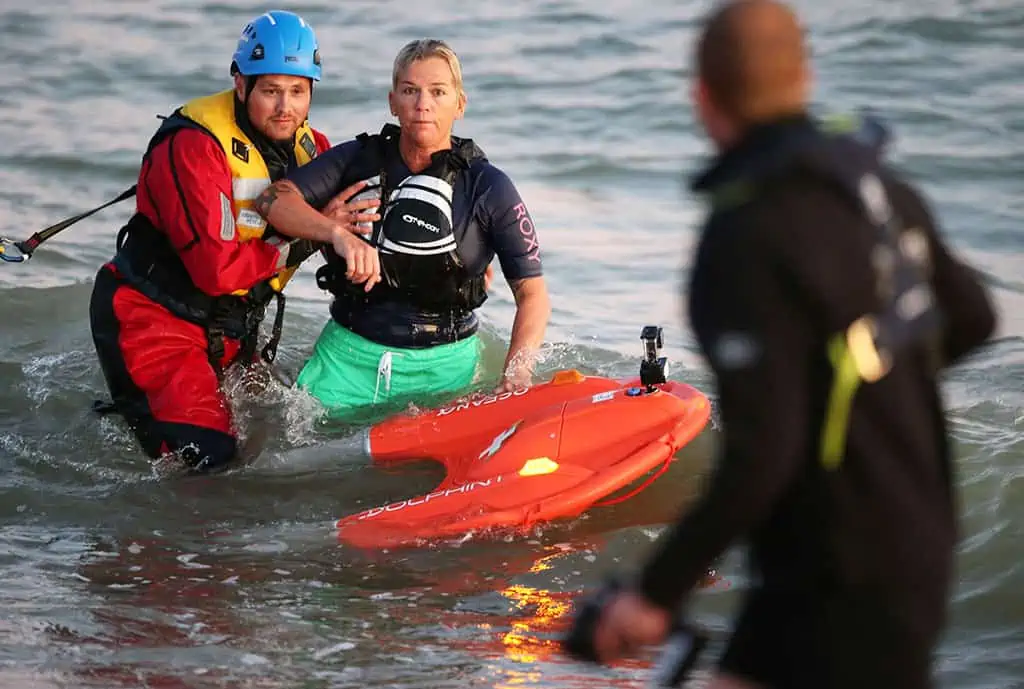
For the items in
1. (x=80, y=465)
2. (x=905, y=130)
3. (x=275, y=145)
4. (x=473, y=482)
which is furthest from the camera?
(x=905, y=130)

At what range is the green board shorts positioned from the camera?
557 centimetres

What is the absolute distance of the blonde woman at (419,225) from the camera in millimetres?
5129

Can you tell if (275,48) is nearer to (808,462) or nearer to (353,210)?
(353,210)

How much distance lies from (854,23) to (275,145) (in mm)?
9850

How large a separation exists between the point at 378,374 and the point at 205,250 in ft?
2.58

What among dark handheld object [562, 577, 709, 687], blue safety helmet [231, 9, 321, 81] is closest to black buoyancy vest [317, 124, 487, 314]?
blue safety helmet [231, 9, 321, 81]

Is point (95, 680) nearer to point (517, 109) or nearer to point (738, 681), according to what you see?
point (738, 681)

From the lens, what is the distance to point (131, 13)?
638 inches

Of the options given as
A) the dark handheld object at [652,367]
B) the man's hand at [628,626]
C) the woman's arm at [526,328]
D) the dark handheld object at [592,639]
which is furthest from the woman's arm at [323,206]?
the man's hand at [628,626]

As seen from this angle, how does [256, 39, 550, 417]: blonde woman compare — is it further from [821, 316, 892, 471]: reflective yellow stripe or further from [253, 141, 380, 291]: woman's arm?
[821, 316, 892, 471]: reflective yellow stripe

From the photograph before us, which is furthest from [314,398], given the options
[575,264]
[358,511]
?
[575,264]

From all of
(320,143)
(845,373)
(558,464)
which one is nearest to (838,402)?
(845,373)

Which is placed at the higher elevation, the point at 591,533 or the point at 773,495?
the point at 773,495

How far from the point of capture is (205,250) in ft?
17.5
